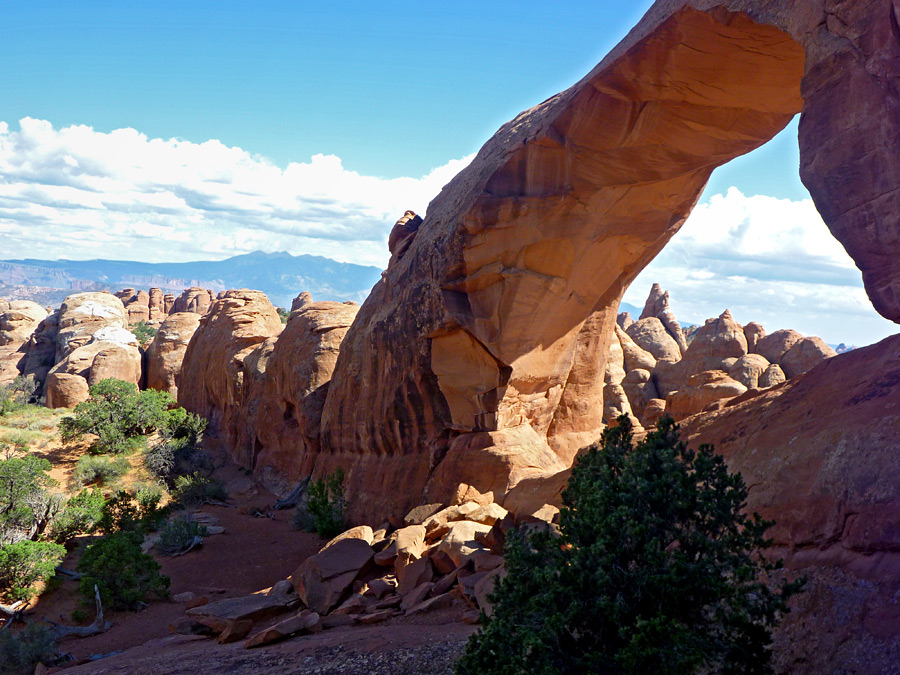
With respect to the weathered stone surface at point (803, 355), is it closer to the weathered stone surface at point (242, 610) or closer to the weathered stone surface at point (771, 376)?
the weathered stone surface at point (771, 376)

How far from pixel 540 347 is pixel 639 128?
588 cm

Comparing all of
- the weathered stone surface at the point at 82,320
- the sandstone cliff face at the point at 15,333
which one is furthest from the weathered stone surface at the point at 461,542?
the sandstone cliff face at the point at 15,333

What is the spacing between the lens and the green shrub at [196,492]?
23.2m

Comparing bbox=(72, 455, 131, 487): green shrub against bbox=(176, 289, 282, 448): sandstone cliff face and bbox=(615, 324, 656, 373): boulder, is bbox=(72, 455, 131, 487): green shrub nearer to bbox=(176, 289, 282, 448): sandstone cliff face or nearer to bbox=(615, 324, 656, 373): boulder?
bbox=(176, 289, 282, 448): sandstone cliff face

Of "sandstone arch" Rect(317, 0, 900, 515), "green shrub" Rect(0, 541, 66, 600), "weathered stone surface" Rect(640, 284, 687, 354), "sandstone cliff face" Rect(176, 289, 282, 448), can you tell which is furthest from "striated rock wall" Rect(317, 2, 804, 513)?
"weathered stone surface" Rect(640, 284, 687, 354)

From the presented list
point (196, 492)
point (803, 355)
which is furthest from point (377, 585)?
point (803, 355)

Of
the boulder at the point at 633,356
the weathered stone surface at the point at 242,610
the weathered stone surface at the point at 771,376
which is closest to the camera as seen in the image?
the weathered stone surface at the point at 242,610

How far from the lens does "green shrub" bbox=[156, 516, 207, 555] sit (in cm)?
1766

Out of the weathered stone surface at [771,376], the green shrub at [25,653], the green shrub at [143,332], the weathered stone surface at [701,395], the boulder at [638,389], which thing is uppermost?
the weathered stone surface at [771,376]

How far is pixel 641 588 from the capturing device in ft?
18.4

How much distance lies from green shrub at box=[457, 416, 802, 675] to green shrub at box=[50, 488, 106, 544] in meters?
15.2

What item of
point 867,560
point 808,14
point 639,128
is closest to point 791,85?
point 639,128

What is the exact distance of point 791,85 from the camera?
35.7ft

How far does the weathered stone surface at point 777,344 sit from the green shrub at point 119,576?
2382 cm
